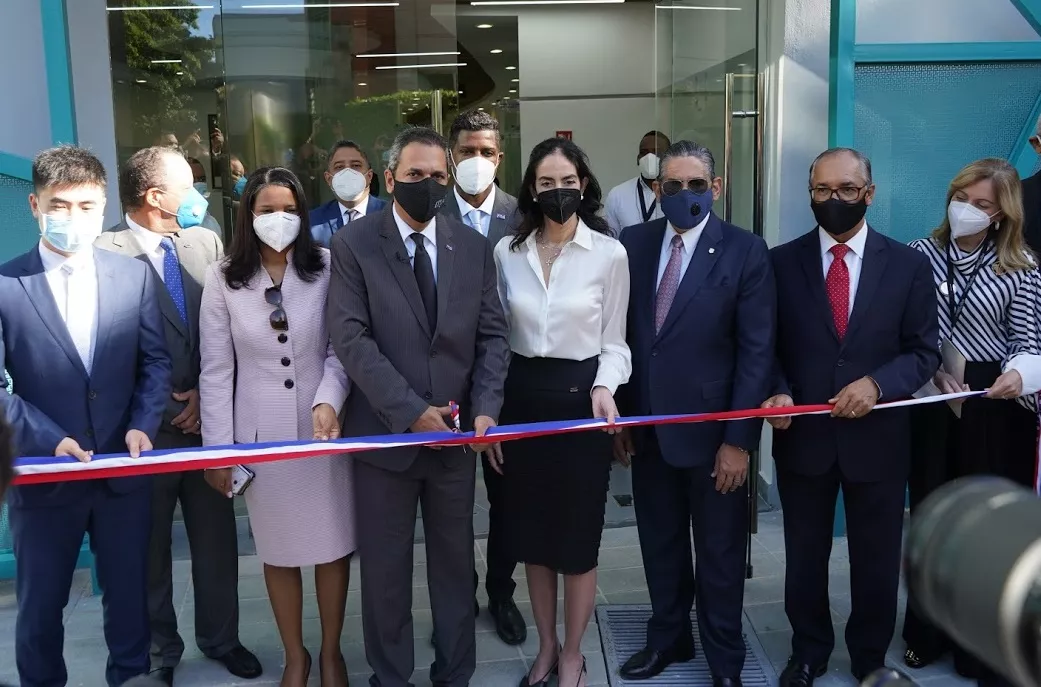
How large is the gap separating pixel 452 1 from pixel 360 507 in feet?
17.9

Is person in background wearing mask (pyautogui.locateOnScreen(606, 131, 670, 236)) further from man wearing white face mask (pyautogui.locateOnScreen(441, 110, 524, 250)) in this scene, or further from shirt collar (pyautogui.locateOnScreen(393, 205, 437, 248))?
shirt collar (pyautogui.locateOnScreen(393, 205, 437, 248))

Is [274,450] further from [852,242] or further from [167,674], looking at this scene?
[852,242]

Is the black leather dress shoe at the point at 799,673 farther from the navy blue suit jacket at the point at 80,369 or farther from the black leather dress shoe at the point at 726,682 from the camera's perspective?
the navy blue suit jacket at the point at 80,369

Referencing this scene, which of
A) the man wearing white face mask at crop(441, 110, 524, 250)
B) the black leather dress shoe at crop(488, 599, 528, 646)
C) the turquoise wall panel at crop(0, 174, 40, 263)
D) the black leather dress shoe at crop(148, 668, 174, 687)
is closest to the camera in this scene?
the black leather dress shoe at crop(148, 668, 174, 687)

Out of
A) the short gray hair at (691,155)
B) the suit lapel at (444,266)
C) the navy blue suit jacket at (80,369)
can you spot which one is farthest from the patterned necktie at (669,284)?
the navy blue suit jacket at (80,369)

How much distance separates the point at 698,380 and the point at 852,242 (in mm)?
771

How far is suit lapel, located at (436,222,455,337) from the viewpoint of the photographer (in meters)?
3.44

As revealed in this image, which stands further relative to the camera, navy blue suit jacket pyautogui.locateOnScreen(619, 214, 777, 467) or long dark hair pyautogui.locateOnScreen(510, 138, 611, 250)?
long dark hair pyautogui.locateOnScreen(510, 138, 611, 250)

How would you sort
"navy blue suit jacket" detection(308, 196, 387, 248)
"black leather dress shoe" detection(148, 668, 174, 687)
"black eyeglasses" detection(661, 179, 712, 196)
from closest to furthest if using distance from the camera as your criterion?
1. "black eyeglasses" detection(661, 179, 712, 196)
2. "black leather dress shoe" detection(148, 668, 174, 687)
3. "navy blue suit jacket" detection(308, 196, 387, 248)

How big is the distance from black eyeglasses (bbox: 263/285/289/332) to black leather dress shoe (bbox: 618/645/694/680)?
6.23ft

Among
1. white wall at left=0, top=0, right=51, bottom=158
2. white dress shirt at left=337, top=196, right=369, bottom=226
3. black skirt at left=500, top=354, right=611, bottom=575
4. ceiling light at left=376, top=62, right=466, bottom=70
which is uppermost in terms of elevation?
ceiling light at left=376, top=62, right=466, bottom=70

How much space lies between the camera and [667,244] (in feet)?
12.4

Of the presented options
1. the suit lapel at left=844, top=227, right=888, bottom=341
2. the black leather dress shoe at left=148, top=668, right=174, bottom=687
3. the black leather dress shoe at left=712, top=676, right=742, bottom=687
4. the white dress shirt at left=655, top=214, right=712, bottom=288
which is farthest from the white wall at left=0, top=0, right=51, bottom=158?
the black leather dress shoe at left=712, top=676, right=742, bottom=687

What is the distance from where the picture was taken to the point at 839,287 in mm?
3627
